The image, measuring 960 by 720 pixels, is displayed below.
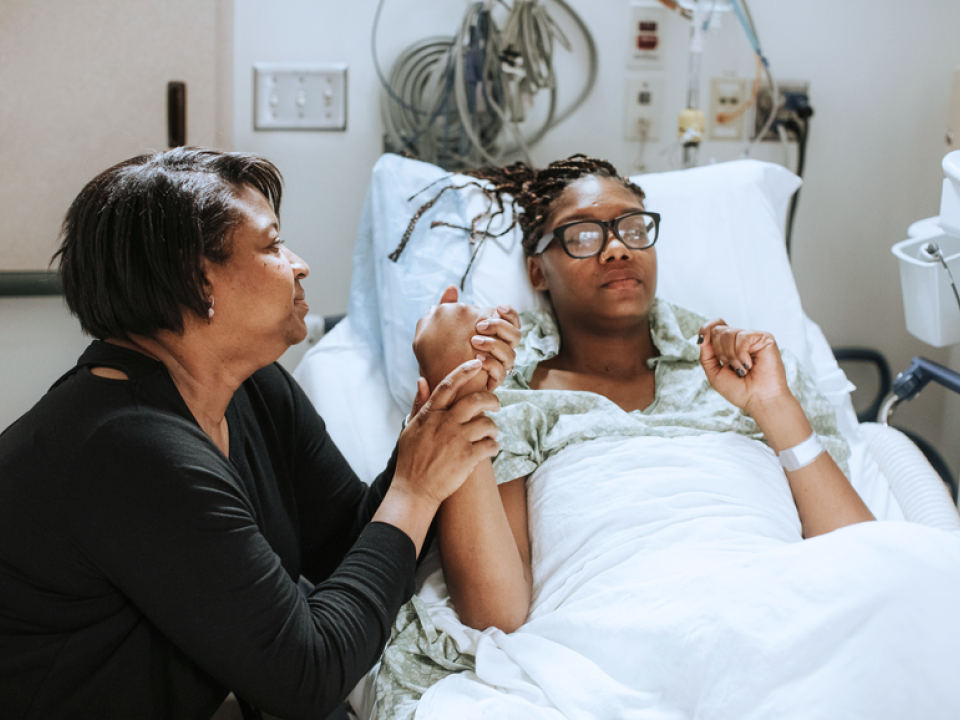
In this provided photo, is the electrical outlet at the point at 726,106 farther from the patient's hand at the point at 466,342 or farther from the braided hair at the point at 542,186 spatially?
the patient's hand at the point at 466,342

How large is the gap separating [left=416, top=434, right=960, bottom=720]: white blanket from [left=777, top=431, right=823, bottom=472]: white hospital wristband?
0.04 meters

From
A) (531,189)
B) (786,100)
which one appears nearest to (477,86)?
(531,189)

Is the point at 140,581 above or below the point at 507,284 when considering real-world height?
below

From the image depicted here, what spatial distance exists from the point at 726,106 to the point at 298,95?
1212mm

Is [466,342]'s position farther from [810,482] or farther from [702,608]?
[810,482]

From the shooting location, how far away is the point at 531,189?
1.77 m

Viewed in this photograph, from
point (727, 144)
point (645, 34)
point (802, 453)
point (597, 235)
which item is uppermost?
point (645, 34)

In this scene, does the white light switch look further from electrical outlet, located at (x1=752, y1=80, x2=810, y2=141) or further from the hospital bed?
electrical outlet, located at (x1=752, y1=80, x2=810, y2=141)

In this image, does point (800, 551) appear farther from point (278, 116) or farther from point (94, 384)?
point (278, 116)

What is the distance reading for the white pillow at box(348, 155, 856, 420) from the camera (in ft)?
5.66

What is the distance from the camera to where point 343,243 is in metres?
2.24

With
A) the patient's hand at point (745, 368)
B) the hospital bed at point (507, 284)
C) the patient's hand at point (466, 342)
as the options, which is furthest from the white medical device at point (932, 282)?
the patient's hand at point (466, 342)

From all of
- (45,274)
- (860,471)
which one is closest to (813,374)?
(860,471)

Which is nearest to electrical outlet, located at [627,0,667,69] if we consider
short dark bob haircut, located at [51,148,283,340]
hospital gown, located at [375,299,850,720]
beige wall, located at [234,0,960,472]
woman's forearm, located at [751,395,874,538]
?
beige wall, located at [234,0,960,472]
